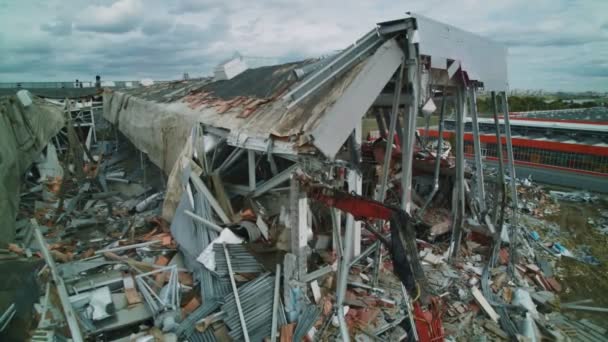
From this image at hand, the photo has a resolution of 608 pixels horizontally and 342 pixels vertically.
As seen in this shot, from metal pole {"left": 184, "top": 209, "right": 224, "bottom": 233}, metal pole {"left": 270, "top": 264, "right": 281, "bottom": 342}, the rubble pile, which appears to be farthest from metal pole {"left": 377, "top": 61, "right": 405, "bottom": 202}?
metal pole {"left": 184, "top": 209, "right": 224, "bottom": 233}

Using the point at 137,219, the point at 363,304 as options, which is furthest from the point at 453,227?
the point at 137,219

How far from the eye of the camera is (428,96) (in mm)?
6750

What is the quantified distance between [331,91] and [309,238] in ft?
9.63

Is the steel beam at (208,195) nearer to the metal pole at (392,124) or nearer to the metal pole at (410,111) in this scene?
the metal pole at (392,124)

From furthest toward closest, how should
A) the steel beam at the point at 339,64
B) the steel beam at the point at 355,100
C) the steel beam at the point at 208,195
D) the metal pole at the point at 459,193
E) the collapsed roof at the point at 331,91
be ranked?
the metal pole at the point at 459,193
the steel beam at the point at 208,195
the steel beam at the point at 339,64
the collapsed roof at the point at 331,91
the steel beam at the point at 355,100

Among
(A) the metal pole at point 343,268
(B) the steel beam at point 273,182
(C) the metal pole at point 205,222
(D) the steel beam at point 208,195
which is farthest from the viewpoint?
(D) the steel beam at point 208,195

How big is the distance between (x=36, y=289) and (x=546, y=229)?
14949mm

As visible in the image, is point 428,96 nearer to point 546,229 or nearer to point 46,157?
point 546,229

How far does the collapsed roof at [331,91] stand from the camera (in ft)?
17.0

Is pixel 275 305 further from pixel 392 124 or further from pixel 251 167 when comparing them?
pixel 392 124

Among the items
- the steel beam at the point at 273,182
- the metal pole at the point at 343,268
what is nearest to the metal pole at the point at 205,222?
the steel beam at the point at 273,182

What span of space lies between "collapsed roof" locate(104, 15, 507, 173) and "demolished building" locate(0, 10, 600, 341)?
0.03 m

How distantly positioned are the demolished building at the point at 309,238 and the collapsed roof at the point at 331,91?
0.03 metres

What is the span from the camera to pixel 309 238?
22.5 feet
